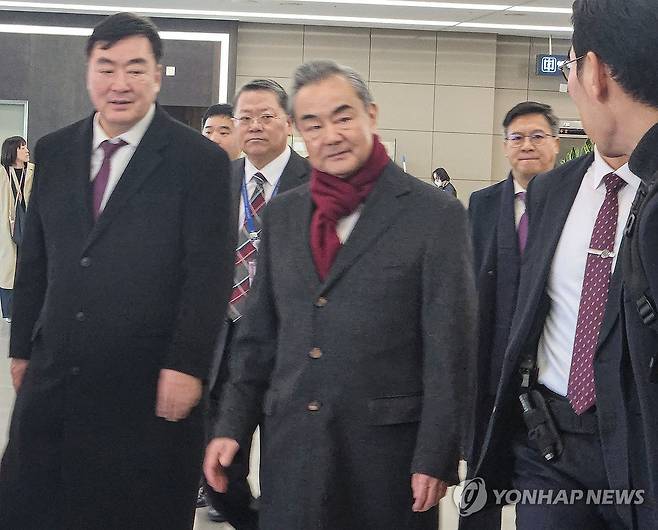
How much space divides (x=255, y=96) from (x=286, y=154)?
299 mm

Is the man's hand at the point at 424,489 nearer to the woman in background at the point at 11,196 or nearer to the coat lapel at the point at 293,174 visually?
the coat lapel at the point at 293,174

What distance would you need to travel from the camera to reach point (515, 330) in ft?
7.91

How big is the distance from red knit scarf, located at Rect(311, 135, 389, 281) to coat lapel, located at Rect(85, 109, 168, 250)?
0.64 m

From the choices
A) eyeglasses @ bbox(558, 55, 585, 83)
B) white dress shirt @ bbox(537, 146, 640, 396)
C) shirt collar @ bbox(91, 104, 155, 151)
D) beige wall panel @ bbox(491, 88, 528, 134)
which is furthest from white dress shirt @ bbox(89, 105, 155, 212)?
beige wall panel @ bbox(491, 88, 528, 134)

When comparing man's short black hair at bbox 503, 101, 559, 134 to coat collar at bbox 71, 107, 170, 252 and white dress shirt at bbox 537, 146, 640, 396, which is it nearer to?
coat collar at bbox 71, 107, 170, 252

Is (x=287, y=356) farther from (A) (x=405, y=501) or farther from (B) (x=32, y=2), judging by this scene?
(B) (x=32, y=2)

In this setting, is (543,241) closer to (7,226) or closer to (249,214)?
(249,214)

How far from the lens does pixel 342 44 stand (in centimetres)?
1566

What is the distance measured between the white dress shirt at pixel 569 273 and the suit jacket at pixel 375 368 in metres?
0.20

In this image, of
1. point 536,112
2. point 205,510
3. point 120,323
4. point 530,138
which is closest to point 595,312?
point 120,323

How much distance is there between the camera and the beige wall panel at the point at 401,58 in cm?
1568

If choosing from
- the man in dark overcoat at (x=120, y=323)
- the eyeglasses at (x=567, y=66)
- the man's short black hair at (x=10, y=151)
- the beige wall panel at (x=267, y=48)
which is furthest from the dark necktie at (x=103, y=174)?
the beige wall panel at (x=267, y=48)

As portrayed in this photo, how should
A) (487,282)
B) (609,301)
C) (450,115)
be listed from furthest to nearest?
(450,115), (487,282), (609,301)

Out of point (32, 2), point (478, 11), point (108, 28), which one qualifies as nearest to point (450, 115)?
point (478, 11)
